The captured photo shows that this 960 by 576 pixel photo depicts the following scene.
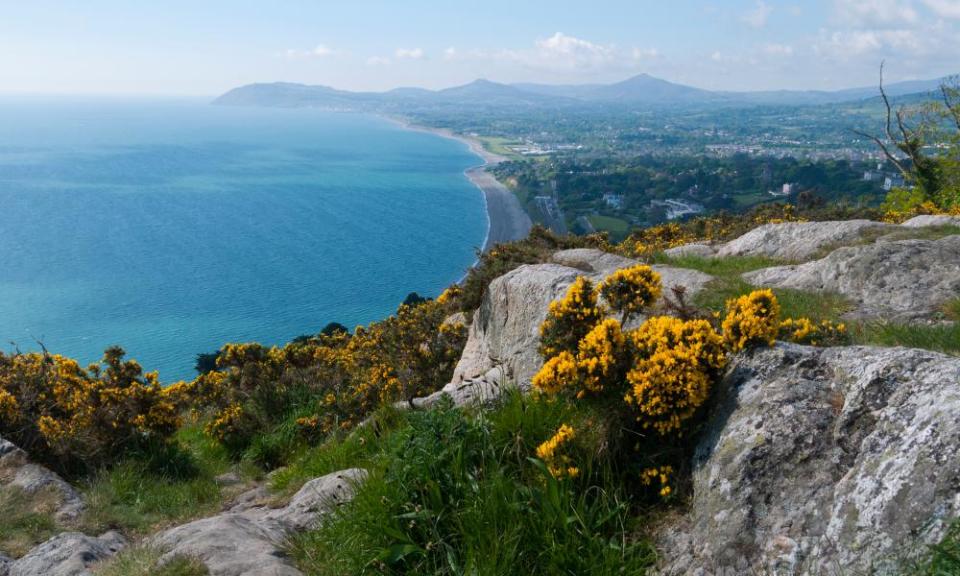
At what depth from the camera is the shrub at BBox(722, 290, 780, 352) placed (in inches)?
180

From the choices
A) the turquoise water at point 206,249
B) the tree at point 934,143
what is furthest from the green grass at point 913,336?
the turquoise water at point 206,249

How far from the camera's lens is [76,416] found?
8555 millimetres

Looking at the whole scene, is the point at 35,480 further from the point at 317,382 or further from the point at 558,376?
the point at 558,376

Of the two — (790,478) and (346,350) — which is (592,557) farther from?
(346,350)

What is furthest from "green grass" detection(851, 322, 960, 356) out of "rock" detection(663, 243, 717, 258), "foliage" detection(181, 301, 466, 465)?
"rock" detection(663, 243, 717, 258)

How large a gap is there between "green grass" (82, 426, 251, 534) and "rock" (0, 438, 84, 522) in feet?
0.55

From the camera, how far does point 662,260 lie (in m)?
12.1

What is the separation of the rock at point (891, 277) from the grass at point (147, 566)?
303 inches

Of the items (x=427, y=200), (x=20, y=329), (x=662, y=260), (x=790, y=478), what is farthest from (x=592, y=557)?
(x=427, y=200)

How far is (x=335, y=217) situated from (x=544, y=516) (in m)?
109

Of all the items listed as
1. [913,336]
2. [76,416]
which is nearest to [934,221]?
[913,336]

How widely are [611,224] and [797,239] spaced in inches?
3199

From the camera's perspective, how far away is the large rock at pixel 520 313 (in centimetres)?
798

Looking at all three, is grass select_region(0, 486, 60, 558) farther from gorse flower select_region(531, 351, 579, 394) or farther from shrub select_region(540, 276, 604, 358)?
shrub select_region(540, 276, 604, 358)
